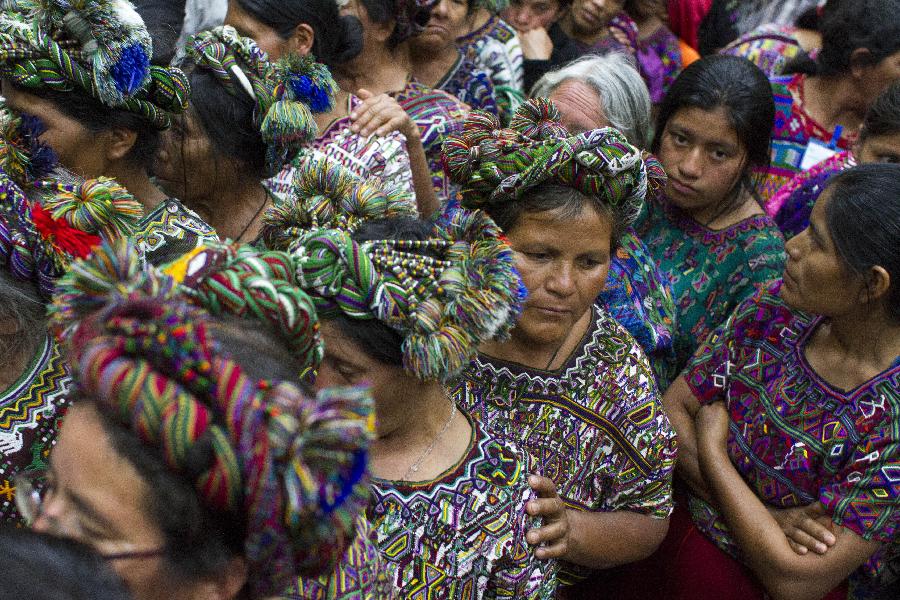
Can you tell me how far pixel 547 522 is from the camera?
6.59ft

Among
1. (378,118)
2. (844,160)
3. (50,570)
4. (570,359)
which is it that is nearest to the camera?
(50,570)

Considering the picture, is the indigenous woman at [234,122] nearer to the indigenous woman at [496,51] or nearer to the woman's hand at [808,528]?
the indigenous woman at [496,51]

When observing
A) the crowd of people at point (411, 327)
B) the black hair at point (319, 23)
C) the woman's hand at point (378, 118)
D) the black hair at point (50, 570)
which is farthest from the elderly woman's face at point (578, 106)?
the black hair at point (50, 570)

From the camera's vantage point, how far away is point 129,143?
2379 mm

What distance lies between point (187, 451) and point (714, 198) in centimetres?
268

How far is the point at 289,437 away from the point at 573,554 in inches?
50.5

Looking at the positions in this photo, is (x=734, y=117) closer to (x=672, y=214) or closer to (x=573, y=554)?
(x=672, y=214)

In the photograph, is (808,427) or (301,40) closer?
(808,427)

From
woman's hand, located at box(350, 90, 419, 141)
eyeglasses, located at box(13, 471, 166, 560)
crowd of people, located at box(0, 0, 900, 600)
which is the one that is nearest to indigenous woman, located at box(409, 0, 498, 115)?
crowd of people, located at box(0, 0, 900, 600)

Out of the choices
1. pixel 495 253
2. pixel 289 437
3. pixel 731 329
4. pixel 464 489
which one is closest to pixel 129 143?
pixel 495 253

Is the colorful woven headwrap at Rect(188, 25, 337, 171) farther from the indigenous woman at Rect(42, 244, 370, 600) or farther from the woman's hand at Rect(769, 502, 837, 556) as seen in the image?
the woman's hand at Rect(769, 502, 837, 556)

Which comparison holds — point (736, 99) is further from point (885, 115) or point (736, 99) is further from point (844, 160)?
point (844, 160)

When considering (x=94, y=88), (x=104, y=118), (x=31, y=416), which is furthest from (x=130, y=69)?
(x=31, y=416)

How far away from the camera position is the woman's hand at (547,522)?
6.26 feet
